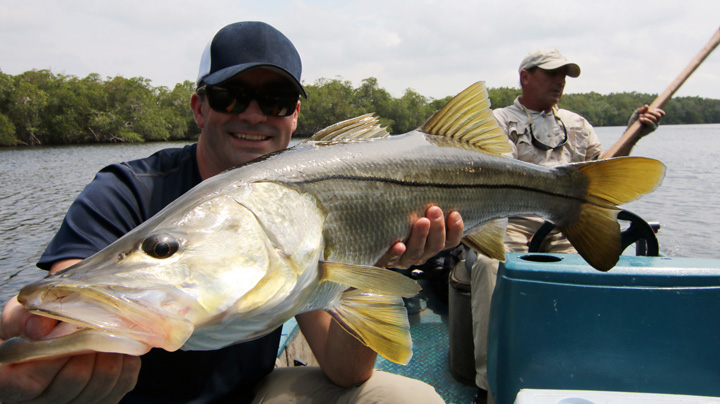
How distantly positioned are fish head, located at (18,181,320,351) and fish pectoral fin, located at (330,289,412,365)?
26cm

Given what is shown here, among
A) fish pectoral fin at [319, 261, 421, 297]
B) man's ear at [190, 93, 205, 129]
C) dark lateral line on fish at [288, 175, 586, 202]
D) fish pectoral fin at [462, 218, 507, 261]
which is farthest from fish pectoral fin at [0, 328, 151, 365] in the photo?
man's ear at [190, 93, 205, 129]

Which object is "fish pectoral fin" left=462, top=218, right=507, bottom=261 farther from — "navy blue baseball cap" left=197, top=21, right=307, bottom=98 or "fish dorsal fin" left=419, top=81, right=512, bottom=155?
"navy blue baseball cap" left=197, top=21, right=307, bottom=98

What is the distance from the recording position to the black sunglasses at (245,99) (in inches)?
91.6

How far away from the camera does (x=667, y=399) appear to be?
5.27ft

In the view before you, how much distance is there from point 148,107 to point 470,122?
71.1 metres

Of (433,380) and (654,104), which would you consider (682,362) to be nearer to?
(433,380)

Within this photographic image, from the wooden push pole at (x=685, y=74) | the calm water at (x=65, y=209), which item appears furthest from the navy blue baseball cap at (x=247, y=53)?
the calm water at (x=65, y=209)

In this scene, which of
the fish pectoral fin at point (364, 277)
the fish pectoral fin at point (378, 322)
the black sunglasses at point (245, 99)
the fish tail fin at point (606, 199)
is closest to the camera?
the fish pectoral fin at point (364, 277)

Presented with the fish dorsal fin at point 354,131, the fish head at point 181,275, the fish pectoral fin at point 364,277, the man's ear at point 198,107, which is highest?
the man's ear at point 198,107

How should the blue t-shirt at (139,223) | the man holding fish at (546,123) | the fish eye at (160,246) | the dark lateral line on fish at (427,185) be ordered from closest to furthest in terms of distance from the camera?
the fish eye at (160,246) → the dark lateral line on fish at (427,185) → the blue t-shirt at (139,223) → the man holding fish at (546,123)

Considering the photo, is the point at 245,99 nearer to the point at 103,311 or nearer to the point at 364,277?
the point at 364,277

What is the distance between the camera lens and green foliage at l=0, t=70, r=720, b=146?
2007 inches

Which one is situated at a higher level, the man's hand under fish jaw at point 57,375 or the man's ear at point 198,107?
the man's ear at point 198,107

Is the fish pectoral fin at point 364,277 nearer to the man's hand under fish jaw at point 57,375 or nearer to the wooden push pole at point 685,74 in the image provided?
the man's hand under fish jaw at point 57,375
